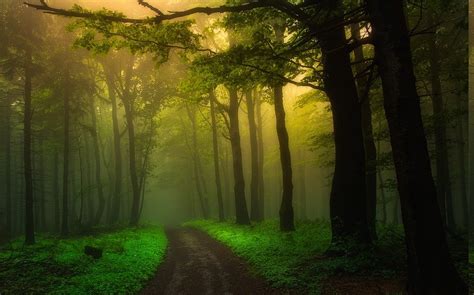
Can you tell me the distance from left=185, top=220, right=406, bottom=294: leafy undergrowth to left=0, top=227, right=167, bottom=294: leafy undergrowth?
3.77m

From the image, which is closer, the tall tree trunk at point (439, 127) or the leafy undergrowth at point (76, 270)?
the leafy undergrowth at point (76, 270)

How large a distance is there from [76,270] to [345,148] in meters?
9.71

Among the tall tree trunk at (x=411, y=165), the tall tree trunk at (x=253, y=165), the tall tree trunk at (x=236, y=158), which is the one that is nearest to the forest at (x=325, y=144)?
the tall tree trunk at (x=411, y=165)

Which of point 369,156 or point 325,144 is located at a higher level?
point 325,144

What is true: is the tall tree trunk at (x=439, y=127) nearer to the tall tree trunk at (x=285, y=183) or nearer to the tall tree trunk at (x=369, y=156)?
the tall tree trunk at (x=369, y=156)

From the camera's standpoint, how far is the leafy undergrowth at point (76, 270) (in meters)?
11.3

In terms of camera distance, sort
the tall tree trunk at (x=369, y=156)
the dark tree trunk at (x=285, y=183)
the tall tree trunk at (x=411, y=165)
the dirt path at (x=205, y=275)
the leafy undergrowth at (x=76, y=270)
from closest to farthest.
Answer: the tall tree trunk at (x=411, y=165)
the dirt path at (x=205, y=275)
the leafy undergrowth at (x=76, y=270)
the tall tree trunk at (x=369, y=156)
the dark tree trunk at (x=285, y=183)

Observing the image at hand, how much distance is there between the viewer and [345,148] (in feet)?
36.7

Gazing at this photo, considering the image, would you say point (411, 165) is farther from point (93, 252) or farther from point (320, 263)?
point (93, 252)

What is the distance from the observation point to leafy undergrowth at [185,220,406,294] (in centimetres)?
905

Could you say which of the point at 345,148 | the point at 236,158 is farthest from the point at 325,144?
the point at 236,158

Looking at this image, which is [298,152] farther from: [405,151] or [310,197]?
[405,151]

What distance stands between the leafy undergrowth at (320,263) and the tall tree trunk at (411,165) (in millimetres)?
1263

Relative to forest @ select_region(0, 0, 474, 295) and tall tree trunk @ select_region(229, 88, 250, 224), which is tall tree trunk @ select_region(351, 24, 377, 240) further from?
tall tree trunk @ select_region(229, 88, 250, 224)
